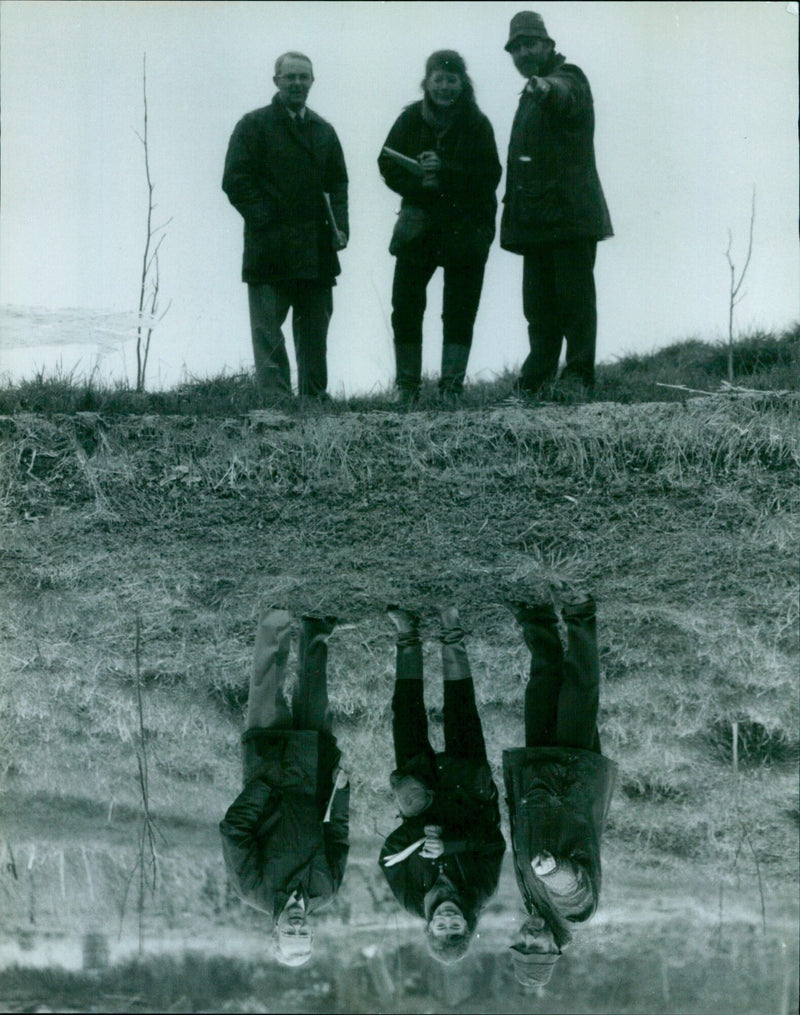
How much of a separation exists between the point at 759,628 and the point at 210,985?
267cm

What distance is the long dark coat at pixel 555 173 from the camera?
4.05 metres

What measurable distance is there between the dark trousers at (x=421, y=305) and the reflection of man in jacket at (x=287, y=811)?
60.4 inches

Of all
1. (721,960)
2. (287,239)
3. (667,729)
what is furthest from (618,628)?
(287,239)

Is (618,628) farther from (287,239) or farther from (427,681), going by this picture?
(287,239)

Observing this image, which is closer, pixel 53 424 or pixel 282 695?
pixel 282 695

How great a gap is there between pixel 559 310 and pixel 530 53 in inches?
41.5

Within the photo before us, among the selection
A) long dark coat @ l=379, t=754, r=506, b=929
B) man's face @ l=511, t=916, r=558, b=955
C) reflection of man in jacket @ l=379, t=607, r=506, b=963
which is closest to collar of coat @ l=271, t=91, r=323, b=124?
reflection of man in jacket @ l=379, t=607, r=506, b=963

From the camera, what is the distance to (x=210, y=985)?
12.9ft

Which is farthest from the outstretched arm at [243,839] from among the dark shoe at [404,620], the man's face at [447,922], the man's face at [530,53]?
the man's face at [530,53]

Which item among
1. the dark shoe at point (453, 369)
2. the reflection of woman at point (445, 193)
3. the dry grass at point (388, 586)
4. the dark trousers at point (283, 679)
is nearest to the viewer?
the dark trousers at point (283, 679)

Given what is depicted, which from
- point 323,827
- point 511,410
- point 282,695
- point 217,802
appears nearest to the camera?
point 323,827

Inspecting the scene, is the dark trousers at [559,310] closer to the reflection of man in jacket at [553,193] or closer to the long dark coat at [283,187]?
the reflection of man in jacket at [553,193]

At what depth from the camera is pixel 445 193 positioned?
4.16 meters

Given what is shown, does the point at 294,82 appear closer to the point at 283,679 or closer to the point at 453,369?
the point at 453,369
